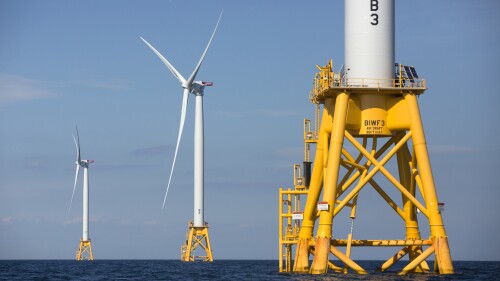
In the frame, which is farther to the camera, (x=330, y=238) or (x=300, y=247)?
(x=300, y=247)

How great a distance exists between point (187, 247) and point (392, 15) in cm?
8331

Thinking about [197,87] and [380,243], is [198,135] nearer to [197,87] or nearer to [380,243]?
[197,87]

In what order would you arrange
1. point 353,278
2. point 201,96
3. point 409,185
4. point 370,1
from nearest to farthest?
point 353,278 < point 370,1 < point 409,185 < point 201,96

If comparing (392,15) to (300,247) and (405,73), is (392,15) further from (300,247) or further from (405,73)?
(300,247)

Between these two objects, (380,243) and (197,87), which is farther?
(197,87)

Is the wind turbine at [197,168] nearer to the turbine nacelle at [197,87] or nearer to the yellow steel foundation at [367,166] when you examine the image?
the turbine nacelle at [197,87]

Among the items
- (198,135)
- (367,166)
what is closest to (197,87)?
(198,135)

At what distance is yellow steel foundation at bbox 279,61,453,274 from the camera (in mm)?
71938

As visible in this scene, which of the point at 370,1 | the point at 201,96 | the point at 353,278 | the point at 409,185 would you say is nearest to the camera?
the point at 353,278

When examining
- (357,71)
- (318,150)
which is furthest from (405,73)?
(318,150)

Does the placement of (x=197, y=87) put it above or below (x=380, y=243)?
above

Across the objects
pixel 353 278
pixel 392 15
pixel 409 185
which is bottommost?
A: pixel 353 278

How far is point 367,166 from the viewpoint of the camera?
78.9 m

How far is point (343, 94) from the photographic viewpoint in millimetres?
73875
